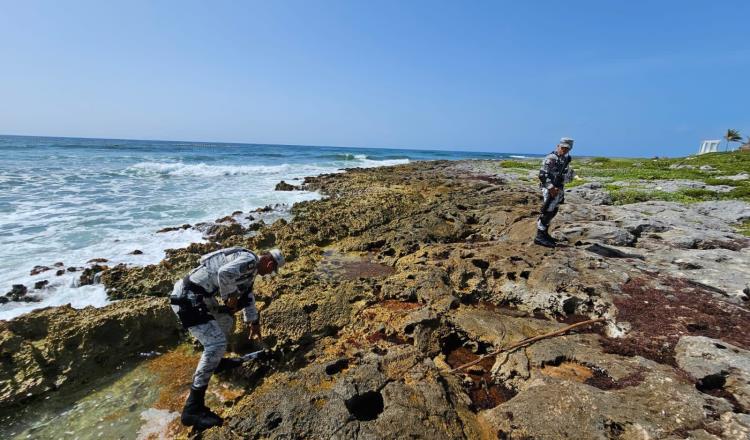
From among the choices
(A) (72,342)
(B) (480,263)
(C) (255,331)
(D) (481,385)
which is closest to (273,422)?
(C) (255,331)

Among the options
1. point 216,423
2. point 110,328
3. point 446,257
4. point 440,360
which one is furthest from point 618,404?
point 110,328

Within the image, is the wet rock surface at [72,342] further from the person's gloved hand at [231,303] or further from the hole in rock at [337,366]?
the hole in rock at [337,366]

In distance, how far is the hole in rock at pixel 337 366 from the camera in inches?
171

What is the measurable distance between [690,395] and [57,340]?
27.4 feet

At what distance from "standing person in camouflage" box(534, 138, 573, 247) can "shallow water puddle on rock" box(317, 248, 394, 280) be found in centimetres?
A: 384

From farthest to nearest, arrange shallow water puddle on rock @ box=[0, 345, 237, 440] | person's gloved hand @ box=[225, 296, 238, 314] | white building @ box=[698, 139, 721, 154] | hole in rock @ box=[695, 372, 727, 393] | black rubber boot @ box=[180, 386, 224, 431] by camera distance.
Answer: white building @ box=[698, 139, 721, 154]
person's gloved hand @ box=[225, 296, 238, 314]
shallow water puddle on rock @ box=[0, 345, 237, 440]
black rubber boot @ box=[180, 386, 224, 431]
hole in rock @ box=[695, 372, 727, 393]

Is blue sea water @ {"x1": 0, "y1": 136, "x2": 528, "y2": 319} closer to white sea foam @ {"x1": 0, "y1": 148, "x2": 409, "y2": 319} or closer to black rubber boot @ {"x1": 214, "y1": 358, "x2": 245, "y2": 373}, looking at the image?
→ white sea foam @ {"x1": 0, "y1": 148, "x2": 409, "y2": 319}

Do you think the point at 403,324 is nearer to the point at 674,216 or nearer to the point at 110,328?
the point at 110,328

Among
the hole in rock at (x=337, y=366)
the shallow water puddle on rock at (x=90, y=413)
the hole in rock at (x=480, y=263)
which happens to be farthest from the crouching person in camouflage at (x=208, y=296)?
the hole in rock at (x=480, y=263)

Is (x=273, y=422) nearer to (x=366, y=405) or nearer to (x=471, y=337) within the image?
(x=366, y=405)

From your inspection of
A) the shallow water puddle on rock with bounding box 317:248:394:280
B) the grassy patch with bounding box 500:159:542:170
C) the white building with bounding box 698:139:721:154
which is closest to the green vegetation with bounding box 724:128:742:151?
the white building with bounding box 698:139:721:154

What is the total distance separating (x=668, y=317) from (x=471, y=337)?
3.03 meters

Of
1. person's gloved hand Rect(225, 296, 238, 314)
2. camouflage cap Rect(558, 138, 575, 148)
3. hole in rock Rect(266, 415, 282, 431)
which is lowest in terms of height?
hole in rock Rect(266, 415, 282, 431)

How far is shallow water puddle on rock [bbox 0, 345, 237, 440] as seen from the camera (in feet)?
14.5
